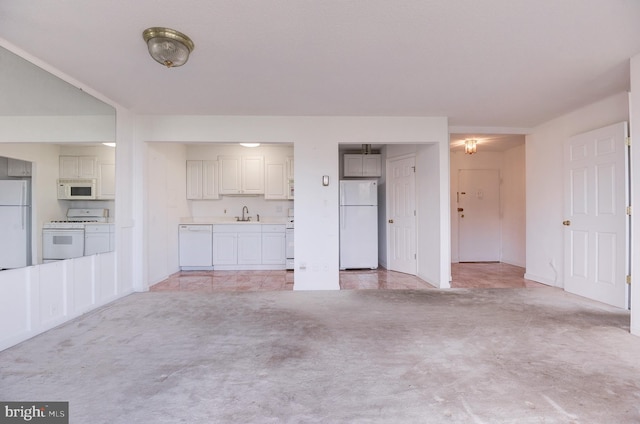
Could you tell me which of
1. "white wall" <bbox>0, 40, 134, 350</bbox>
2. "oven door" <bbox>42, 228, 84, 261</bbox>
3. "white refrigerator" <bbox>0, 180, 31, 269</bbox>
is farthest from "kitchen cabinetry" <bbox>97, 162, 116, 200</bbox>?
"white refrigerator" <bbox>0, 180, 31, 269</bbox>

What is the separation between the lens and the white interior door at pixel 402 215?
197 inches

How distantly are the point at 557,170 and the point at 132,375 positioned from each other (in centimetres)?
550

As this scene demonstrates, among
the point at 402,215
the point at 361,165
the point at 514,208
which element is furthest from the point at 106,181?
the point at 514,208

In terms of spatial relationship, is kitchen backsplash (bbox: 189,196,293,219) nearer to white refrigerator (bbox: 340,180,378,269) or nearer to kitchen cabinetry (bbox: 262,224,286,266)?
kitchen cabinetry (bbox: 262,224,286,266)

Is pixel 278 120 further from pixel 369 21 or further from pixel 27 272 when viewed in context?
pixel 27 272

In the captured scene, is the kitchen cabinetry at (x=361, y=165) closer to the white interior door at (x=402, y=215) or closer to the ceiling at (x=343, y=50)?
the white interior door at (x=402, y=215)

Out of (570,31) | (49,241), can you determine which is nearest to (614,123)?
(570,31)

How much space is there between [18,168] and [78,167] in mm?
654

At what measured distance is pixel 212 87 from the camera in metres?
3.11

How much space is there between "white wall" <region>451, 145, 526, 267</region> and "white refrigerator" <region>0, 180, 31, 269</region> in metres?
6.62

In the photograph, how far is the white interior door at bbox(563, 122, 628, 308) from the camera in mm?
3277

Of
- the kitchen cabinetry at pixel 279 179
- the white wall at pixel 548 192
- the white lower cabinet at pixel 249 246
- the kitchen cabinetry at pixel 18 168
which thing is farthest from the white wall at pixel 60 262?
the white wall at pixel 548 192

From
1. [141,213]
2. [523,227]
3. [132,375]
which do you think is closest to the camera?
[132,375]

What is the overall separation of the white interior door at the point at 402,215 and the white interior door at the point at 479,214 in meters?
1.90
